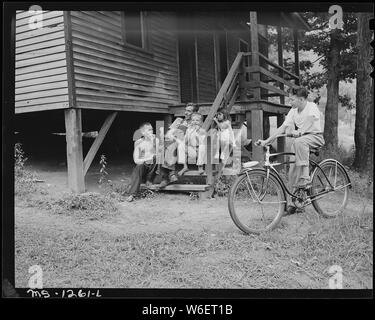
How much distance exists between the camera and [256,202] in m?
3.23

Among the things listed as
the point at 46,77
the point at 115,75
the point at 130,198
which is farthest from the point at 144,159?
the point at 46,77

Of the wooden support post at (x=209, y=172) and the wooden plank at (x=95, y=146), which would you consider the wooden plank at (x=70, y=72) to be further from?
the wooden support post at (x=209, y=172)

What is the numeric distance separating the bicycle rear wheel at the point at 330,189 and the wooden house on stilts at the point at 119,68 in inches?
21.6

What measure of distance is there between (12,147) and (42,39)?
196 cm

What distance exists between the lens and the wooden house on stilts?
10.5 feet

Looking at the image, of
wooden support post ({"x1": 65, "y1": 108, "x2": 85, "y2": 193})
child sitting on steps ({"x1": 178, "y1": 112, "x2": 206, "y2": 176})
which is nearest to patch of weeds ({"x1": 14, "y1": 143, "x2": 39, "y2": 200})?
wooden support post ({"x1": 65, "y1": 108, "x2": 85, "y2": 193})

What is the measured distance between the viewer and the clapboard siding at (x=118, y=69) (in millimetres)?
4390

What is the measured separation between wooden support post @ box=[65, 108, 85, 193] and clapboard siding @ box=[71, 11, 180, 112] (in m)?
0.20

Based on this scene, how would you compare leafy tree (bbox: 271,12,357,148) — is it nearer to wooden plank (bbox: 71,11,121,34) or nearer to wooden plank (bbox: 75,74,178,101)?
wooden plank (bbox: 71,11,121,34)

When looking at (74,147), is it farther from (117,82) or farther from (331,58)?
(331,58)

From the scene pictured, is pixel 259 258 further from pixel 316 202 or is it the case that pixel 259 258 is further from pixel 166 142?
pixel 166 142

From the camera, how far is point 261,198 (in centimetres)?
327

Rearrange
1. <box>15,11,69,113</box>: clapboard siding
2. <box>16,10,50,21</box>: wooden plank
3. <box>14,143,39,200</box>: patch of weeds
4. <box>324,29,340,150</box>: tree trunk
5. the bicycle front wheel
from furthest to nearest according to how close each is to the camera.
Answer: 1. <box>15,11,69,113</box>: clapboard siding
2. <box>324,29,340,150</box>: tree trunk
3. <box>14,143,39,200</box>: patch of weeds
4. the bicycle front wheel
5. <box>16,10,50,21</box>: wooden plank
